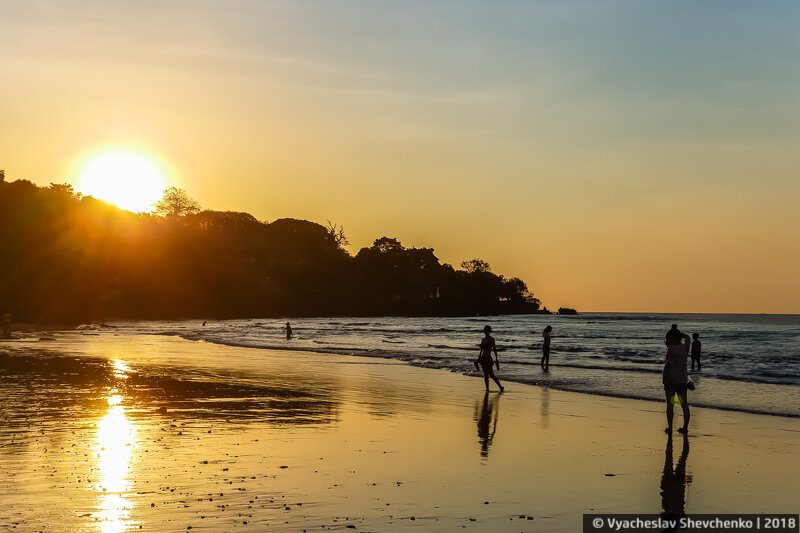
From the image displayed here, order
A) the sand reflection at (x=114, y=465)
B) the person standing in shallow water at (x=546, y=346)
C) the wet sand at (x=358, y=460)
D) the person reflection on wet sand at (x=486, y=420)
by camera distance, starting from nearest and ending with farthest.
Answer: the sand reflection at (x=114, y=465), the wet sand at (x=358, y=460), the person reflection on wet sand at (x=486, y=420), the person standing in shallow water at (x=546, y=346)

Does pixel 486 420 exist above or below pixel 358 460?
below

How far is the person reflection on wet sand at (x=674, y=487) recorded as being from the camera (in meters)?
10.1

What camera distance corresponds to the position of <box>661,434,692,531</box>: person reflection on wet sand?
33.0 ft

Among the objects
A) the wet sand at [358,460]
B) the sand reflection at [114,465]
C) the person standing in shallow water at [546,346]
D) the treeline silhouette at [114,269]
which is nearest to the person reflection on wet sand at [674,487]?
the wet sand at [358,460]

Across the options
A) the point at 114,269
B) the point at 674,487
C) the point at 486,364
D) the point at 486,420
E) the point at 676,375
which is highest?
the point at 114,269

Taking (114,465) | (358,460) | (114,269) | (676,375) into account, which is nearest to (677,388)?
(676,375)

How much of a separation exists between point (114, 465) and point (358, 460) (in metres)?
3.78

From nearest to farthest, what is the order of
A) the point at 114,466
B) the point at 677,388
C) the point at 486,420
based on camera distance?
the point at 114,466, the point at 677,388, the point at 486,420

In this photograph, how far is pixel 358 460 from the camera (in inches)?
508

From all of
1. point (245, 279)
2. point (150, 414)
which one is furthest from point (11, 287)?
point (150, 414)

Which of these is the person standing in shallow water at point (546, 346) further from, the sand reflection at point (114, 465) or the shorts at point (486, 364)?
the sand reflection at point (114, 465)

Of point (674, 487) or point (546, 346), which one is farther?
point (546, 346)

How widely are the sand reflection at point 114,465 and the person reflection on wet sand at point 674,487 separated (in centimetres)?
660

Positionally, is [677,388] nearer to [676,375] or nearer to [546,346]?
[676,375]
